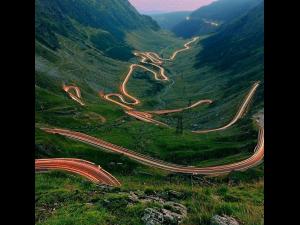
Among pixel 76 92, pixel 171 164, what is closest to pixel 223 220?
pixel 171 164

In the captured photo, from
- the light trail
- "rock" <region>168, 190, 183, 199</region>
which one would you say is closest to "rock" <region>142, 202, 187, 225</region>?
"rock" <region>168, 190, 183, 199</region>

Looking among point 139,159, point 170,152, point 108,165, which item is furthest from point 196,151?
point 108,165

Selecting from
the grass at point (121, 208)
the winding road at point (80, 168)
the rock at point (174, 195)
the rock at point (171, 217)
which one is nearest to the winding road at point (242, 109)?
the winding road at point (80, 168)

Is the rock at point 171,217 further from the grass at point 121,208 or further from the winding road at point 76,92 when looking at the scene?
the winding road at point 76,92

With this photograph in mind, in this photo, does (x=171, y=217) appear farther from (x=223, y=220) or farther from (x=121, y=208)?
(x=121, y=208)

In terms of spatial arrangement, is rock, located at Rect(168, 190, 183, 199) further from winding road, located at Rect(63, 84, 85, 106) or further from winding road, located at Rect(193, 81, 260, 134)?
winding road, located at Rect(63, 84, 85, 106)
